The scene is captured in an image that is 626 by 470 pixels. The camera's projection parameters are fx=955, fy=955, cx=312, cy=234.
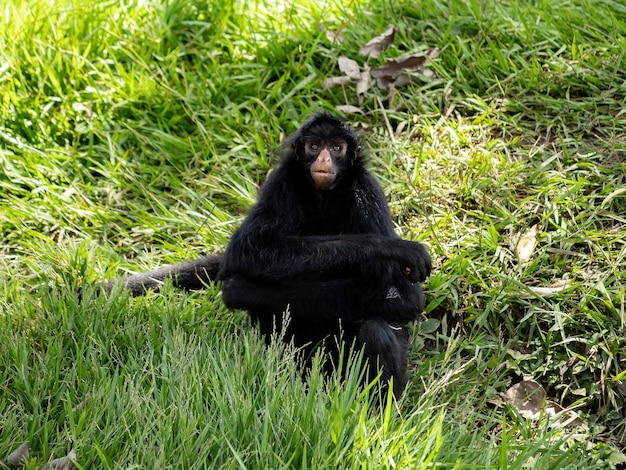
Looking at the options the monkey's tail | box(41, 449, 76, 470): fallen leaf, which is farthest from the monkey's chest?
box(41, 449, 76, 470): fallen leaf

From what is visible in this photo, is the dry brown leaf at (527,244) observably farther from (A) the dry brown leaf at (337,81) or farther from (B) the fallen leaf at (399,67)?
(A) the dry brown leaf at (337,81)

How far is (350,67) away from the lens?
7320 mm

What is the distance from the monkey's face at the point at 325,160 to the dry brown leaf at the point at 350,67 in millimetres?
1953

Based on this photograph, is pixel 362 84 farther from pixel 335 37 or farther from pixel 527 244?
pixel 527 244

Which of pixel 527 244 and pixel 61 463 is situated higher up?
pixel 527 244

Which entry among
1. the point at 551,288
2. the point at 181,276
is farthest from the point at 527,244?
the point at 181,276

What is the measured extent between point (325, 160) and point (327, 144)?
0.19m

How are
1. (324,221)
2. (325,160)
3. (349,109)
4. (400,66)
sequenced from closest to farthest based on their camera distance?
(325,160) < (324,221) < (349,109) < (400,66)

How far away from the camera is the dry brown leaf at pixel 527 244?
6.06m

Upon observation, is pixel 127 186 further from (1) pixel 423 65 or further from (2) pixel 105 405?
(2) pixel 105 405

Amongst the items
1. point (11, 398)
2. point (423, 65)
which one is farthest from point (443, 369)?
point (423, 65)

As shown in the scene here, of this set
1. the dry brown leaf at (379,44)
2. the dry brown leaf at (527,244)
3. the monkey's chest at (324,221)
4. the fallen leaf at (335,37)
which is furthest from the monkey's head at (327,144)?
the fallen leaf at (335,37)

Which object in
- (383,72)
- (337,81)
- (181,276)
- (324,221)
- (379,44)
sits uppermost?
(379,44)

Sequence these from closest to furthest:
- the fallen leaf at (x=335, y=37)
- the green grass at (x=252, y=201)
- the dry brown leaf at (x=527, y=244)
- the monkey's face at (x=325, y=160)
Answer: the green grass at (x=252, y=201) → the monkey's face at (x=325, y=160) → the dry brown leaf at (x=527, y=244) → the fallen leaf at (x=335, y=37)
